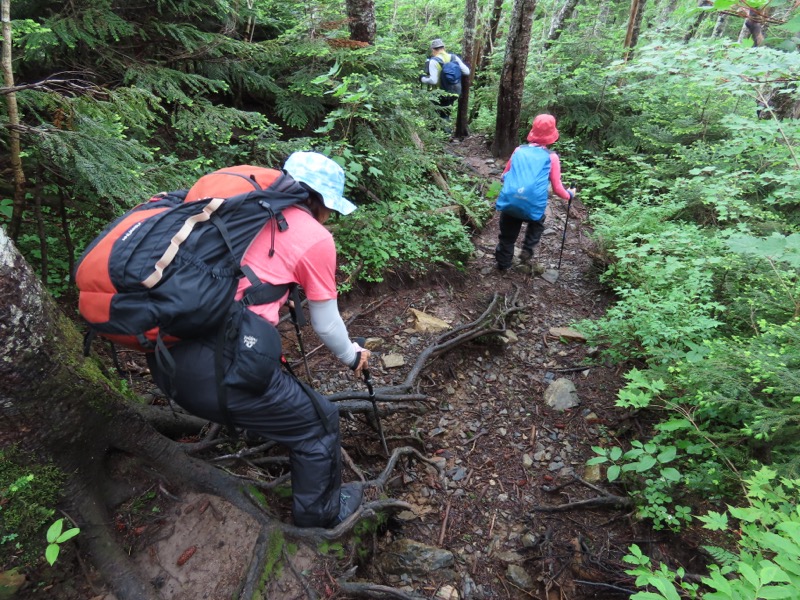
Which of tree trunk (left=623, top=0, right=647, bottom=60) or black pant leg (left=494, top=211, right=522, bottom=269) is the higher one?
tree trunk (left=623, top=0, right=647, bottom=60)

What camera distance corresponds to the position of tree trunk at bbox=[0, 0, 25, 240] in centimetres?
269

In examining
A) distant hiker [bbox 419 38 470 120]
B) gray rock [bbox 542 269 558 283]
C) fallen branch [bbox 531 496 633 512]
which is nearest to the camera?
fallen branch [bbox 531 496 633 512]

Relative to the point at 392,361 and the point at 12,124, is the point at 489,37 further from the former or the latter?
the point at 12,124

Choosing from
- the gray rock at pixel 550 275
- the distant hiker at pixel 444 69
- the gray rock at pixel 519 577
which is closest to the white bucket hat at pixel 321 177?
the gray rock at pixel 519 577

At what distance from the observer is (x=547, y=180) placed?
647 cm

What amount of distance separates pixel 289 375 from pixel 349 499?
1.19m

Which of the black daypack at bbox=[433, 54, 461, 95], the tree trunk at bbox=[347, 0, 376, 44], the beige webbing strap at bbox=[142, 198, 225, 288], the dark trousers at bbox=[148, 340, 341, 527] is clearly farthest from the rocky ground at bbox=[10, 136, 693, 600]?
the black daypack at bbox=[433, 54, 461, 95]

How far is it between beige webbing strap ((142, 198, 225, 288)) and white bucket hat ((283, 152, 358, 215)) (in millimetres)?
587

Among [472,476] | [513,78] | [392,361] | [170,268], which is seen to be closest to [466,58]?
[513,78]

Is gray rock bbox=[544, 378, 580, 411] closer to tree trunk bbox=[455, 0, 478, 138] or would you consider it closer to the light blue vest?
the light blue vest

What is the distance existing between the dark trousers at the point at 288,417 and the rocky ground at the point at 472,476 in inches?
15.0

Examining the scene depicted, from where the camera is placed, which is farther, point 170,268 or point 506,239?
point 506,239

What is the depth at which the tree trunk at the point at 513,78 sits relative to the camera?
9281 mm

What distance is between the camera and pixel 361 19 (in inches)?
287
